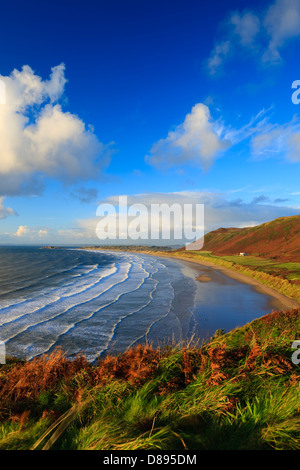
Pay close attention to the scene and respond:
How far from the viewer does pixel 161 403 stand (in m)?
4.12

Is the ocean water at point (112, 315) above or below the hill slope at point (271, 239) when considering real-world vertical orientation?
below

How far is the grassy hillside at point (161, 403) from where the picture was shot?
10.8 ft

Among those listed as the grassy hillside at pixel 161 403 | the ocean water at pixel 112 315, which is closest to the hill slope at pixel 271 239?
the ocean water at pixel 112 315

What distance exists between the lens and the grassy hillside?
329cm

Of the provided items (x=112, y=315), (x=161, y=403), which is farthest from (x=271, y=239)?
(x=161, y=403)

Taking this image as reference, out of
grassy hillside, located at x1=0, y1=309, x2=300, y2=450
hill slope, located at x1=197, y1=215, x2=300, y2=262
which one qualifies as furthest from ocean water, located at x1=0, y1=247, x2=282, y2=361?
hill slope, located at x1=197, y1=215, x2=300, y2=262

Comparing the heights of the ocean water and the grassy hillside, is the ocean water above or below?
below

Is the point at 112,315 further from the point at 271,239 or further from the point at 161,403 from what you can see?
the point at 271,239

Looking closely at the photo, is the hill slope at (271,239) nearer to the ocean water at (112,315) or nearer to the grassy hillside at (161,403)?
the ocean water at (112,315)

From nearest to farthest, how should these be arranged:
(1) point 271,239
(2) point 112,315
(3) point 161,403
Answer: (3) point 161,403
(2) point 112,315
(1) point 271,239

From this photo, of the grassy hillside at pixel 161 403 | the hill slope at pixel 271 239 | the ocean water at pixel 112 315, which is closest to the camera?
the grassy hillside at pixel 161 403

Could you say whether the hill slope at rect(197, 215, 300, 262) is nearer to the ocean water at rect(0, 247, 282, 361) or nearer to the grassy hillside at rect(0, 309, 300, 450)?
the ocean water at rect(0, 247, 282, 361)

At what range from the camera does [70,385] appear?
5.52 meters
